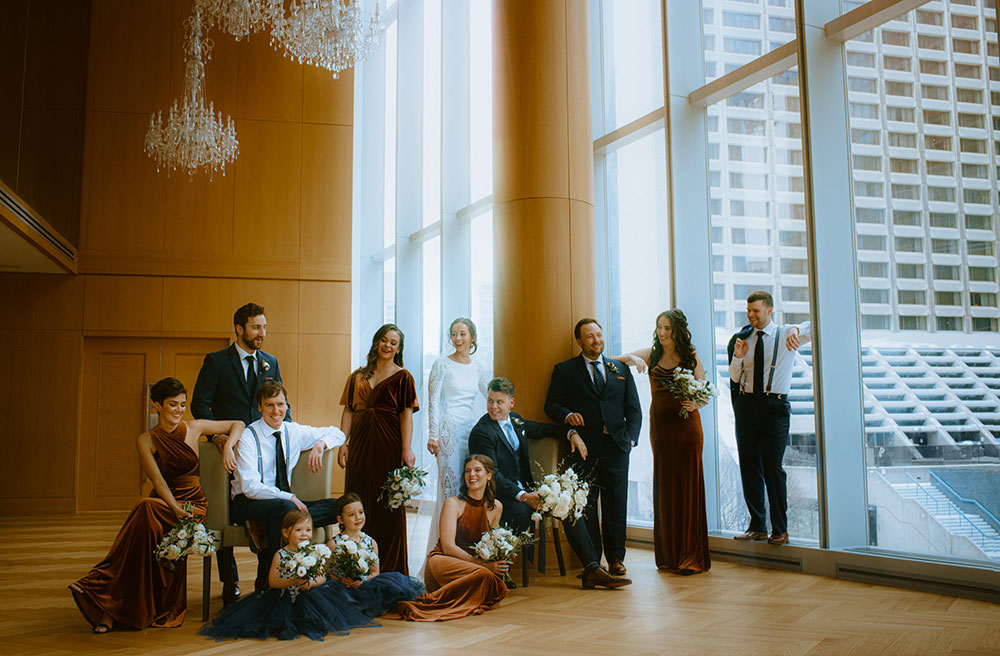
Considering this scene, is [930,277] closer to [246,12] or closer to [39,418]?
[246,12]

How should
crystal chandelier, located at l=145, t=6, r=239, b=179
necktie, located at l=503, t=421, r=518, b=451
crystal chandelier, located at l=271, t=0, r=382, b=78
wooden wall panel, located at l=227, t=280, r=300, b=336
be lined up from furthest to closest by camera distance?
wooden wall panel, located at l=227, t=280, r=300, b=336
crystal chandelier, located at l=145, t=6, r=239, b=179
crystal chandelier, located at l=271, t=0, r=382, b=78
necktie, located at l=503, t=421, r=518, b=451

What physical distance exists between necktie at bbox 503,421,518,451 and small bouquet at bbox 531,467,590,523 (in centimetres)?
38

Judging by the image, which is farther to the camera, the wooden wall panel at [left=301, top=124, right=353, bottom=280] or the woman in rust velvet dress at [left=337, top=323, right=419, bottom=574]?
the wooden wall panel at [left=301, top=124, right=353, bottom=280]

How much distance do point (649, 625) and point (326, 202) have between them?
8455 mm

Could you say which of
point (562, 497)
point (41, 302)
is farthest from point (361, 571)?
point (41, 302)

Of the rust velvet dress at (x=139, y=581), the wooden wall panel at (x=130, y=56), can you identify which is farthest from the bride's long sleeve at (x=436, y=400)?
the wooden wall panel at (x=130, y=56)

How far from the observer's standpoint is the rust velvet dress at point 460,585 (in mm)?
4156

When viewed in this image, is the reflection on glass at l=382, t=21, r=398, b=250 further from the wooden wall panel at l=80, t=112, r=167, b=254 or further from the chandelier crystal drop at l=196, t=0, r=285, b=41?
the chandelier crystal drop at l=196, t=0, r=285, b=41

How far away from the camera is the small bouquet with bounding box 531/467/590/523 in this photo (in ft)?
15.8

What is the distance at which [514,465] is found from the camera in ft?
17.1

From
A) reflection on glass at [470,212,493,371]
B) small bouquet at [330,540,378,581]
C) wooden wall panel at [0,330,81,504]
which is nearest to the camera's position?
small bouquet at [330,540,378,581]

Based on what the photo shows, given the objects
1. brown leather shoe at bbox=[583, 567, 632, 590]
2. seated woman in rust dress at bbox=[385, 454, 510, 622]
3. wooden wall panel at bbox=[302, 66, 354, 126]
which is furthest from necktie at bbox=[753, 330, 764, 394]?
wooden wall panel at bbox=[302, 66, 354, 126]

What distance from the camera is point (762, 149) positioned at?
6.10 metres

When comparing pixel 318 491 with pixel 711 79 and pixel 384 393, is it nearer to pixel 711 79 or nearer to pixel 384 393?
pixel 384 393
